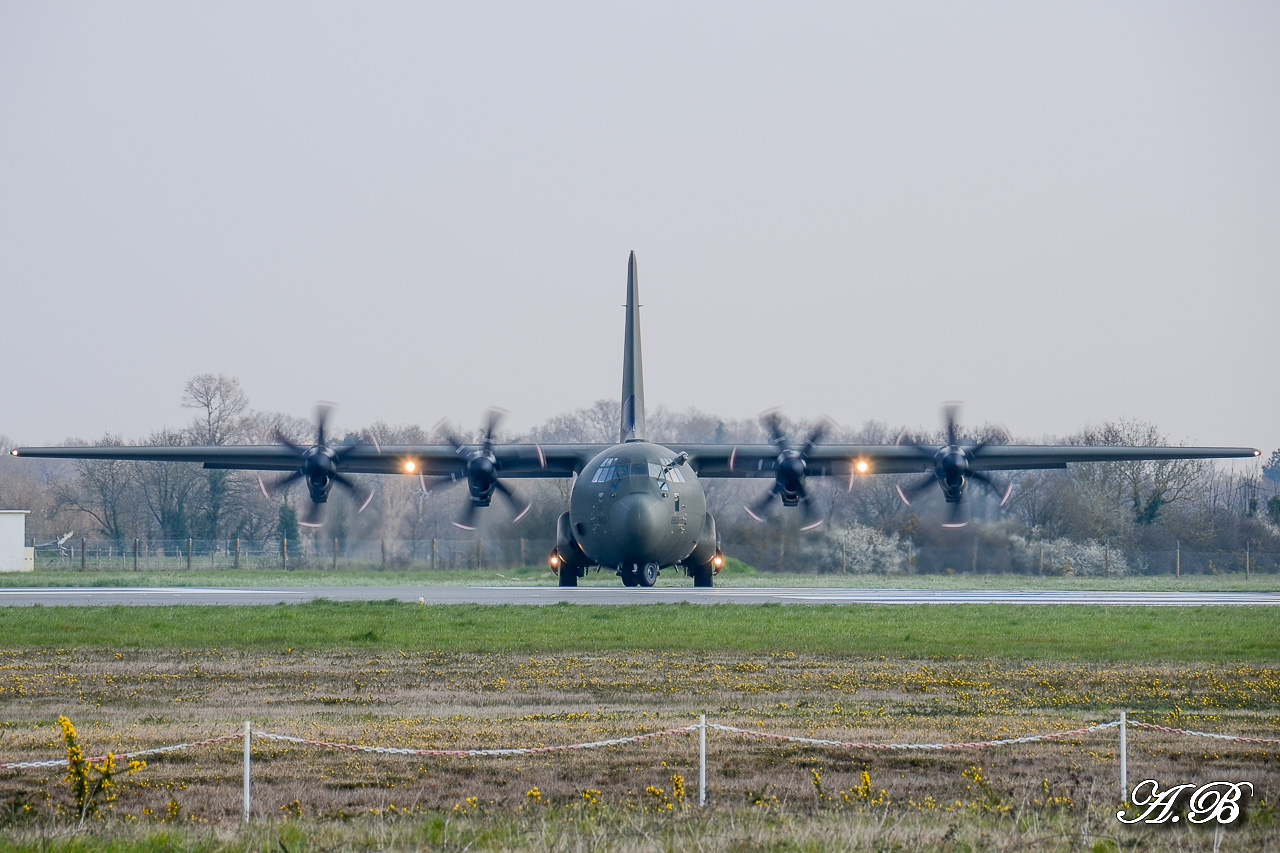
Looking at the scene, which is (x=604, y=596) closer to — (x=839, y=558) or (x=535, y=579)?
(x=535, y=579)

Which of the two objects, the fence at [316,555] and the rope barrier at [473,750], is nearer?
the rope barrier at [473,750]

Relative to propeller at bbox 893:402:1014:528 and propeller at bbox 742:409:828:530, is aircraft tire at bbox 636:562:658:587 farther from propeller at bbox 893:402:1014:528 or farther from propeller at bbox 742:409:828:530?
propeller at bbox 893:402:1014:528

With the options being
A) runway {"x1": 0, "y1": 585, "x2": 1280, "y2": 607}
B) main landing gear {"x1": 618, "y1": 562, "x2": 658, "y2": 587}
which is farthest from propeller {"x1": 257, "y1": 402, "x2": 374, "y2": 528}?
main landing gear {"x1": 618, "y1": 562, "x2": 658, "y2": 587}

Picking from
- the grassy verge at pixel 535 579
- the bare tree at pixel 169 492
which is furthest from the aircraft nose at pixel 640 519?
the bare tree at pixel 169 492

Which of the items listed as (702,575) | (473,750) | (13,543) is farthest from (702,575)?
(13,543)

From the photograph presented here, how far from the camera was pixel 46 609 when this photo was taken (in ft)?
98.4

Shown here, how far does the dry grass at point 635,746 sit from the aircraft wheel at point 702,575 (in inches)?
869

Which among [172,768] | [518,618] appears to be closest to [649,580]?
[518,618]

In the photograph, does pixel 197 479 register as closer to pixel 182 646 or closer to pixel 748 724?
pixel 182 646

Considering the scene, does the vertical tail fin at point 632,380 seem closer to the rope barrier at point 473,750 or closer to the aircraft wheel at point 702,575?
the aircraft wheel at point 702,575

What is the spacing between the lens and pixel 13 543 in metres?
57.0

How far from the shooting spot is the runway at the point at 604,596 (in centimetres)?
3331

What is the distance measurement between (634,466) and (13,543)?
116 ft

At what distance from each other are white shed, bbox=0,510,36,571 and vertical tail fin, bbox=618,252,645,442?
3040cm
